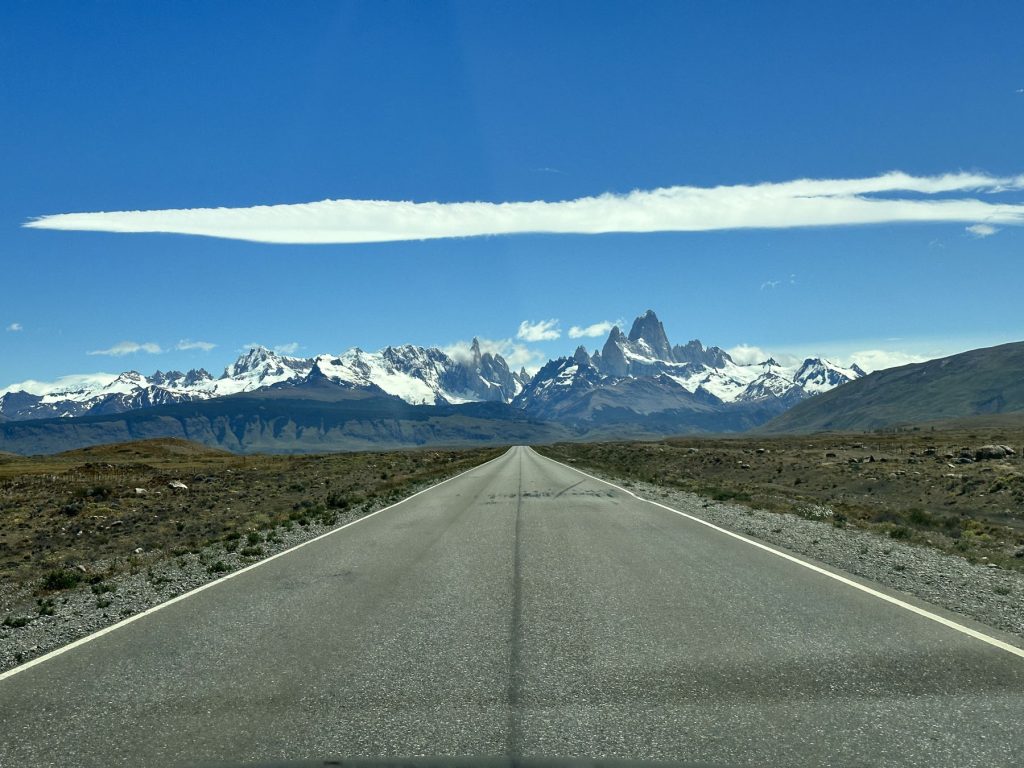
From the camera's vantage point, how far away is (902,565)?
1464cm

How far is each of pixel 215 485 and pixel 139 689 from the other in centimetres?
4096

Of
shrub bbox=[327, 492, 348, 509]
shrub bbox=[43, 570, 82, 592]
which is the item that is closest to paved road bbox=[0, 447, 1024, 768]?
shrub bbox=[43, 570, 82, 592]

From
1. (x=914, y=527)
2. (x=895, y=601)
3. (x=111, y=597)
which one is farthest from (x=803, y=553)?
(x=111, y=597)

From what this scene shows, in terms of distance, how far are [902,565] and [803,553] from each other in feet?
6.33

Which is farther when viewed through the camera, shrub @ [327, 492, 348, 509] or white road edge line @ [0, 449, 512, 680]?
shrub @ [327, 492, 348, 509]

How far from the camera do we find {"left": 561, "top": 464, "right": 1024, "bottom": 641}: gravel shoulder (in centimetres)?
1091

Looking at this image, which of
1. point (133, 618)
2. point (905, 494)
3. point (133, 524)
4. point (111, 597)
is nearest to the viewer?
point (133, 618)

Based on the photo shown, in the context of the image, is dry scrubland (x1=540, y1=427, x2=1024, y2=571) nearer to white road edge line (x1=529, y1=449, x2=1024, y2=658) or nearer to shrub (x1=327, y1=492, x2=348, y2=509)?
white road edge line (x1=529, y1=449, x2=1024, y2=658)

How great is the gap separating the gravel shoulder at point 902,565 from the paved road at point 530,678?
1.22 metres

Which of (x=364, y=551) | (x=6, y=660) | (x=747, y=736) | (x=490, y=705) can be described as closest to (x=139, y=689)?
(x=6, y=660)

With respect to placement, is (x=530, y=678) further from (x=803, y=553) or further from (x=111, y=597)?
(x=803, y=553)

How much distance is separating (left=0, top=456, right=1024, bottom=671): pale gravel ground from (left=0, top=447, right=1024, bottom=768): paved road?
929 millimetres

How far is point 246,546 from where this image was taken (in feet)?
61.3

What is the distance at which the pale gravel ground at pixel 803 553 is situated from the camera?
1021 centimetres
